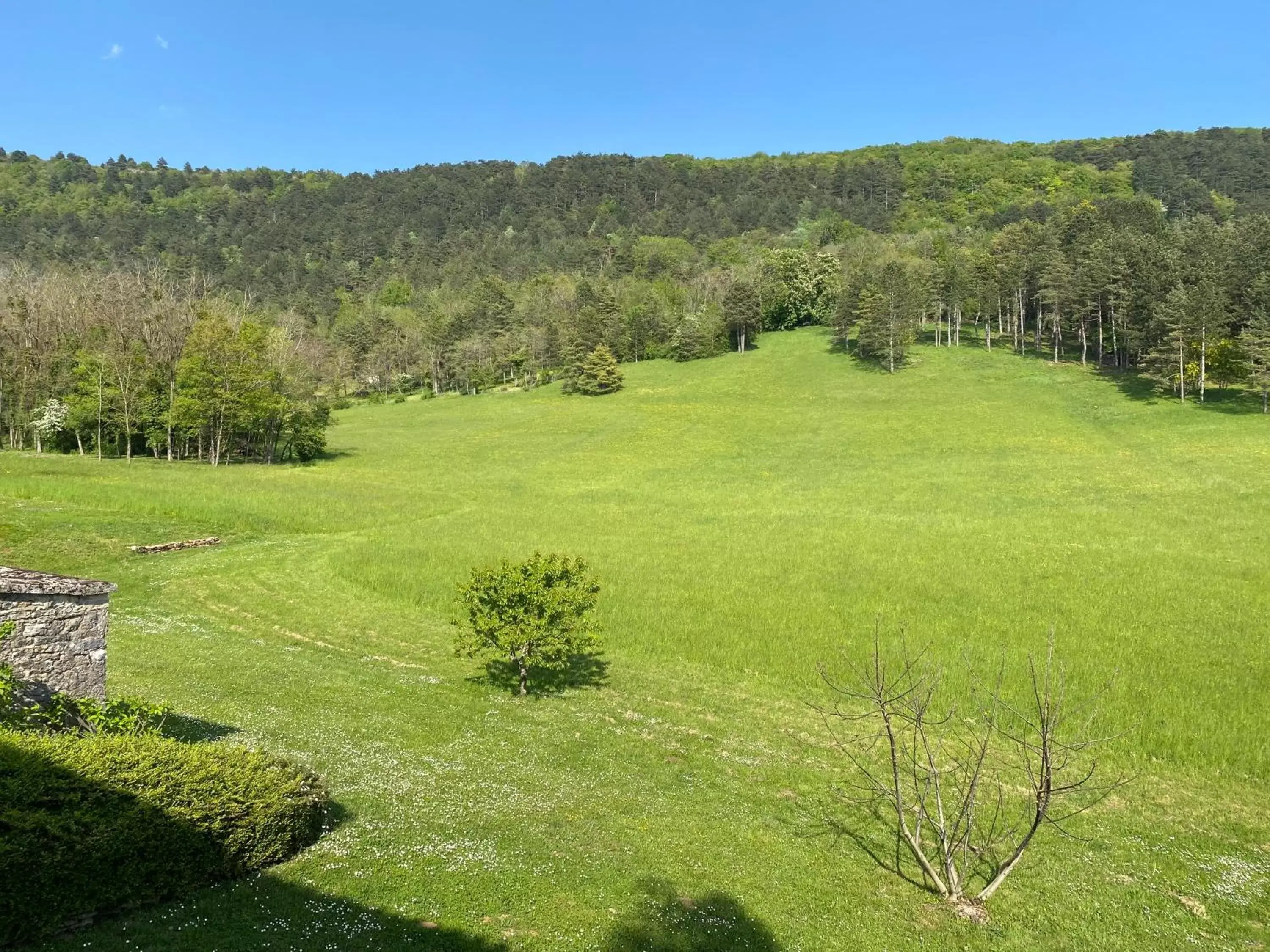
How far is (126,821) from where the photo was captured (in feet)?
23.8

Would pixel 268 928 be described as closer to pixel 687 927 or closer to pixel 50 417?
pixel 687 927

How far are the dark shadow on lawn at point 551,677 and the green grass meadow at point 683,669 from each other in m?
0.27

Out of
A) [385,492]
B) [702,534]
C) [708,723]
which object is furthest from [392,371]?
[708,723]

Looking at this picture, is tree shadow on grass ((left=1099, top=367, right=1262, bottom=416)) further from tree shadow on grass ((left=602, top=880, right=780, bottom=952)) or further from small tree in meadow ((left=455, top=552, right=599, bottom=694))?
tree shadow on grass ((left=602, top=880, right=780, bottom=952))

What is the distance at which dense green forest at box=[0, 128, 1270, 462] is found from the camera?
61.1 metres

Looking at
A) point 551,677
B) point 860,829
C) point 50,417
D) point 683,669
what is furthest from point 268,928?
point 50,417

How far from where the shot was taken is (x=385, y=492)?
4872cm

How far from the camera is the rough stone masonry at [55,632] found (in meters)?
10.0

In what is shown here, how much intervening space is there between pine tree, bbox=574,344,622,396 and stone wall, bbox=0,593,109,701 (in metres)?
88.9

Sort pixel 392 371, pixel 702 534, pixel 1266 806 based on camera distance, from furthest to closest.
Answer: pixel 392 371
pixel 702 534
pixel 1266 806

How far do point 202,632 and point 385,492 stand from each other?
2812 centimetres

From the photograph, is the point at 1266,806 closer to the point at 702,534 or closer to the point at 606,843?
the point at 606,843

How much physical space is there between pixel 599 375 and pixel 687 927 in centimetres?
9288

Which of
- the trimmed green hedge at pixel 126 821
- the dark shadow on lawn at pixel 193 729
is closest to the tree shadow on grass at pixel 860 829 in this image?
the trimmed green hedge at pixel 126 821
